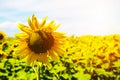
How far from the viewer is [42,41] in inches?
159

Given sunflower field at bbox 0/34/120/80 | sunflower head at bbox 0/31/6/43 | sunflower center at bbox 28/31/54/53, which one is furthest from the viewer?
sunflower head at bbox 0/31/6/43

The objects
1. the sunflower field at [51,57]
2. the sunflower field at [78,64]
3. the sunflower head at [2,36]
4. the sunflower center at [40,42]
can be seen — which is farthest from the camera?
the sunflower head at [2,36]

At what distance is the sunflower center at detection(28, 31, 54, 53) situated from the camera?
403cm

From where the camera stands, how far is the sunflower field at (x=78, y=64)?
6.66 m

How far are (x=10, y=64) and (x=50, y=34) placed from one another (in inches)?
147

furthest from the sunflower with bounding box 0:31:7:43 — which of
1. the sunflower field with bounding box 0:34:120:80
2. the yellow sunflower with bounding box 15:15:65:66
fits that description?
the yellow sunflower with bounding box 15:15:65:66

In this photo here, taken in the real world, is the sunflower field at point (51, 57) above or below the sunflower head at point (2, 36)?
below

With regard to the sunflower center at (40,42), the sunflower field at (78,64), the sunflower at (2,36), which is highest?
the sunflower at (2,36)

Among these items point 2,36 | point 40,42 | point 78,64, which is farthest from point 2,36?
point 40,42

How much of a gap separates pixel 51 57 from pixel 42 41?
0.75 feet

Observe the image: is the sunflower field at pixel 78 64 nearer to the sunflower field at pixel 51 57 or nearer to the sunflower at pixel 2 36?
the sunflower field at pixel 51 57

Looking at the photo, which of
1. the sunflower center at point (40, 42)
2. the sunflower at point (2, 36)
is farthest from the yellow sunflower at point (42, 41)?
the sunflower at point (2, 36)

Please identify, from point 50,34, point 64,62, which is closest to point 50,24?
point 50,34

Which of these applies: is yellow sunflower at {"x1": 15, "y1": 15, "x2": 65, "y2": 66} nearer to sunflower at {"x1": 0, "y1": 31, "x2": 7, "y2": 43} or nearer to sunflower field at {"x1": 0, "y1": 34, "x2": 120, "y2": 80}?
sunflower field at {"x1": 0, "y1": 34, "x2": 120, "y2": 80}
